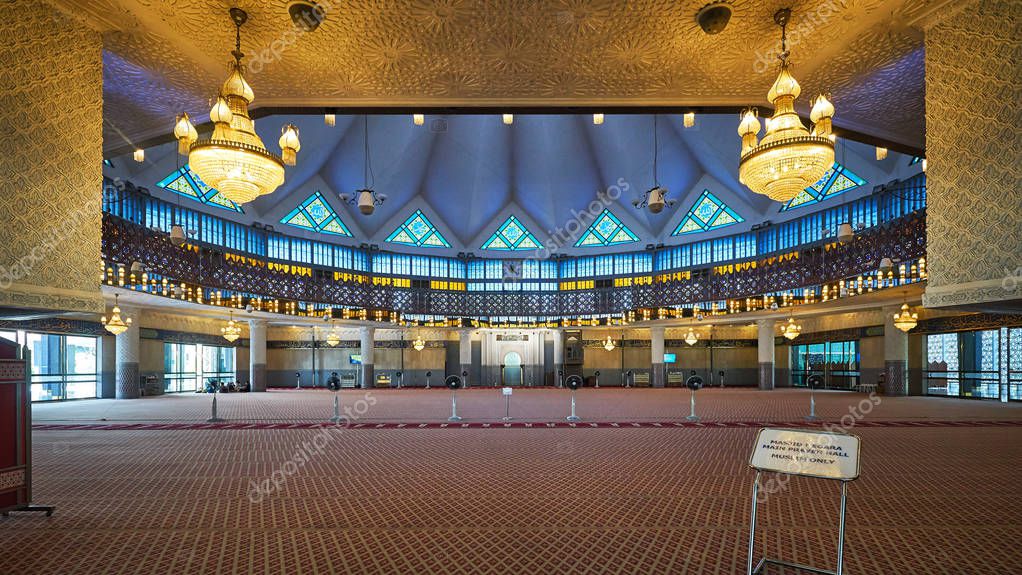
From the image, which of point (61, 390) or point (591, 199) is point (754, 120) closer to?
point (61, 390)

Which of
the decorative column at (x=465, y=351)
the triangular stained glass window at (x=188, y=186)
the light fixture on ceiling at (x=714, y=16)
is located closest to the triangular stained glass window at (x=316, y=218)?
the triangular stained glass window at (x=188, y=186)

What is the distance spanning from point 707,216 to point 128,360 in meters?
24.4

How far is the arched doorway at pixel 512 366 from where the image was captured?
31.8 m

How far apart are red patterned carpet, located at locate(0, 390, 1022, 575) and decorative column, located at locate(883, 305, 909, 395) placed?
1237cm

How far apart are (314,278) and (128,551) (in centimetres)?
2275

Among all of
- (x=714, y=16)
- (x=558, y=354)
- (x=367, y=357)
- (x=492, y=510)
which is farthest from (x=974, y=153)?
(x=558, y=354)

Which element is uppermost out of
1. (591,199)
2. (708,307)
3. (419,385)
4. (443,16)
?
(591,199)

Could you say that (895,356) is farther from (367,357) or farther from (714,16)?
(367,357)

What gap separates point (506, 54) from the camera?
240 inches

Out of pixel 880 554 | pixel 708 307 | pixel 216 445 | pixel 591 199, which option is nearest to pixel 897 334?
pixel 708 307

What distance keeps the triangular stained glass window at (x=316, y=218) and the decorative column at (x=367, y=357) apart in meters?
4.96

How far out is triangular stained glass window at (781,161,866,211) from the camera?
2006cm

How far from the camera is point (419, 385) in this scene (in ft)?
101

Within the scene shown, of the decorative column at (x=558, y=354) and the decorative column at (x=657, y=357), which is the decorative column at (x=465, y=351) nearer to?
the decorative column at (x=558, y=354)
